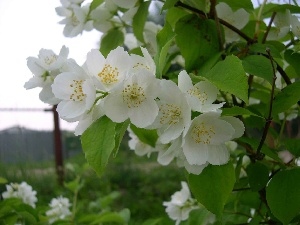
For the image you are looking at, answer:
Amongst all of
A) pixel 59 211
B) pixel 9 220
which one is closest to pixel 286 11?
pixel 9 220

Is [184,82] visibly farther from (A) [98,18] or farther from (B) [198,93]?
(A) [98,18]

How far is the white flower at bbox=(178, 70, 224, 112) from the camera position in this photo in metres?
0.58

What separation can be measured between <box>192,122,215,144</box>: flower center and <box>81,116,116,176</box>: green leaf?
0.10m

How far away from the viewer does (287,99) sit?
2.25 ft

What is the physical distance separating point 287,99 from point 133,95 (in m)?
0.24

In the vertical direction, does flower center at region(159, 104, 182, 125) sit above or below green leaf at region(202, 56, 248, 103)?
below

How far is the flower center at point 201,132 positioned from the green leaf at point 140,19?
34 centimetres

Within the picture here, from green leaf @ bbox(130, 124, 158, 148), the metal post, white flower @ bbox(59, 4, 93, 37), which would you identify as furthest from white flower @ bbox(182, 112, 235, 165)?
the metal post

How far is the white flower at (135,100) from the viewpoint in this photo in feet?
1.88

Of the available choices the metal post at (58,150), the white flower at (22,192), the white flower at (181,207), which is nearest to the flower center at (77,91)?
the white flower at (181,207)

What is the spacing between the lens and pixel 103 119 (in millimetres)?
605

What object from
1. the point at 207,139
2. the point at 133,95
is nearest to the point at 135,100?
the point at 133,95

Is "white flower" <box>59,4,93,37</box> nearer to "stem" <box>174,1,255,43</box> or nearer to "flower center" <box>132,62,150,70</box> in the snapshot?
"stem" <box>174,1,255,43</box>

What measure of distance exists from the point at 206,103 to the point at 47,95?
0.28m
